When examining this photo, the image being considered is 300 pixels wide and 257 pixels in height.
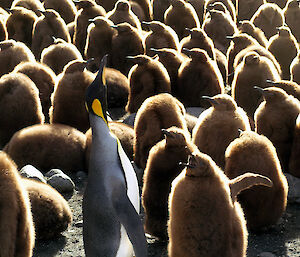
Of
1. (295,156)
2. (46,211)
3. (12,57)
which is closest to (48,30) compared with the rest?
(12,57)

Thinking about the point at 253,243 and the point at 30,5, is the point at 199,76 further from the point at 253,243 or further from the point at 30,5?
the point at 30,5

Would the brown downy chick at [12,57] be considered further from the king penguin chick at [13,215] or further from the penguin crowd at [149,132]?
the king penguin chick at [13,215]

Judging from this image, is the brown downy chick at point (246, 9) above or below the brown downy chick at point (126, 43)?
below

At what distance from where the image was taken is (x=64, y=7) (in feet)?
38.9

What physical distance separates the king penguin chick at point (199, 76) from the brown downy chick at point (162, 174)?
8.76 feet

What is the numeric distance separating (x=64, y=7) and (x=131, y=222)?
8.23 metres

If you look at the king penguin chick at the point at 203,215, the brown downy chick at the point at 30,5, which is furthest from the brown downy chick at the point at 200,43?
the king penguin chick at the point at 203,215

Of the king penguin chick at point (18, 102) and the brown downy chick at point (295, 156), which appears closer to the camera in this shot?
the brown downy chick at point (295, 156)

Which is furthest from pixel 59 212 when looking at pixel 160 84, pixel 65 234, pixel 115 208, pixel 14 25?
pixel 14 25

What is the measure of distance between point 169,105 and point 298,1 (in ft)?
19.7

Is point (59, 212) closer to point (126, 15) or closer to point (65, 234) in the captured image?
point (65, 234)

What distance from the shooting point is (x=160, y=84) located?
7.50 meters

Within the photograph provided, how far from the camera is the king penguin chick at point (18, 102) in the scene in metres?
6.96

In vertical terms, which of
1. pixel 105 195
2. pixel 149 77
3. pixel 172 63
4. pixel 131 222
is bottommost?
pixel 172 63
